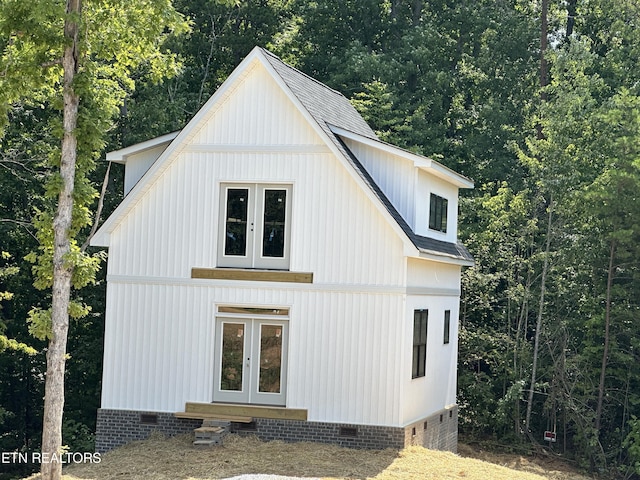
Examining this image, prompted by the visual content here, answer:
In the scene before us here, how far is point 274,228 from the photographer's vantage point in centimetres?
2058

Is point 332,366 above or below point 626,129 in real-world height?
below

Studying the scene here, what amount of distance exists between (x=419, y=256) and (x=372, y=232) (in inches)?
41.6

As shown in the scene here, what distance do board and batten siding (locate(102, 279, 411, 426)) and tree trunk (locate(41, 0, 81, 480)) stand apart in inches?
182

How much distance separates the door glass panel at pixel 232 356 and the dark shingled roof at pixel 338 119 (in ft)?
12.7

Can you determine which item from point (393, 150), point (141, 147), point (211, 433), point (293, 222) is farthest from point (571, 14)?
point (211, 433)

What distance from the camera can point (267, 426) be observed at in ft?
65.5

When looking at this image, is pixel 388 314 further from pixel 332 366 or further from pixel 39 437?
pixel 39 437

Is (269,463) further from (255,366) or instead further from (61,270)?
(61,270)

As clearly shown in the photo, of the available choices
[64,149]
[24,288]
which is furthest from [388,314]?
[24,288]

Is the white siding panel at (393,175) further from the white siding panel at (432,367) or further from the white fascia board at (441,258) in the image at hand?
the white siding panel at (432,367)

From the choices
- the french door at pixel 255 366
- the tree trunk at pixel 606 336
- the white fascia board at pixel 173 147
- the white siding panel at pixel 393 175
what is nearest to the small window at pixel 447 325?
the white siding panel at pixel 393 175

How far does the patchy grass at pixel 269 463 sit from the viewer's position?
56.4ft

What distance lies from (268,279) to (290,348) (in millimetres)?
1442

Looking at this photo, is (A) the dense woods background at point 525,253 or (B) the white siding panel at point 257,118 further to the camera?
(A) the dense woods background at point 525,253
